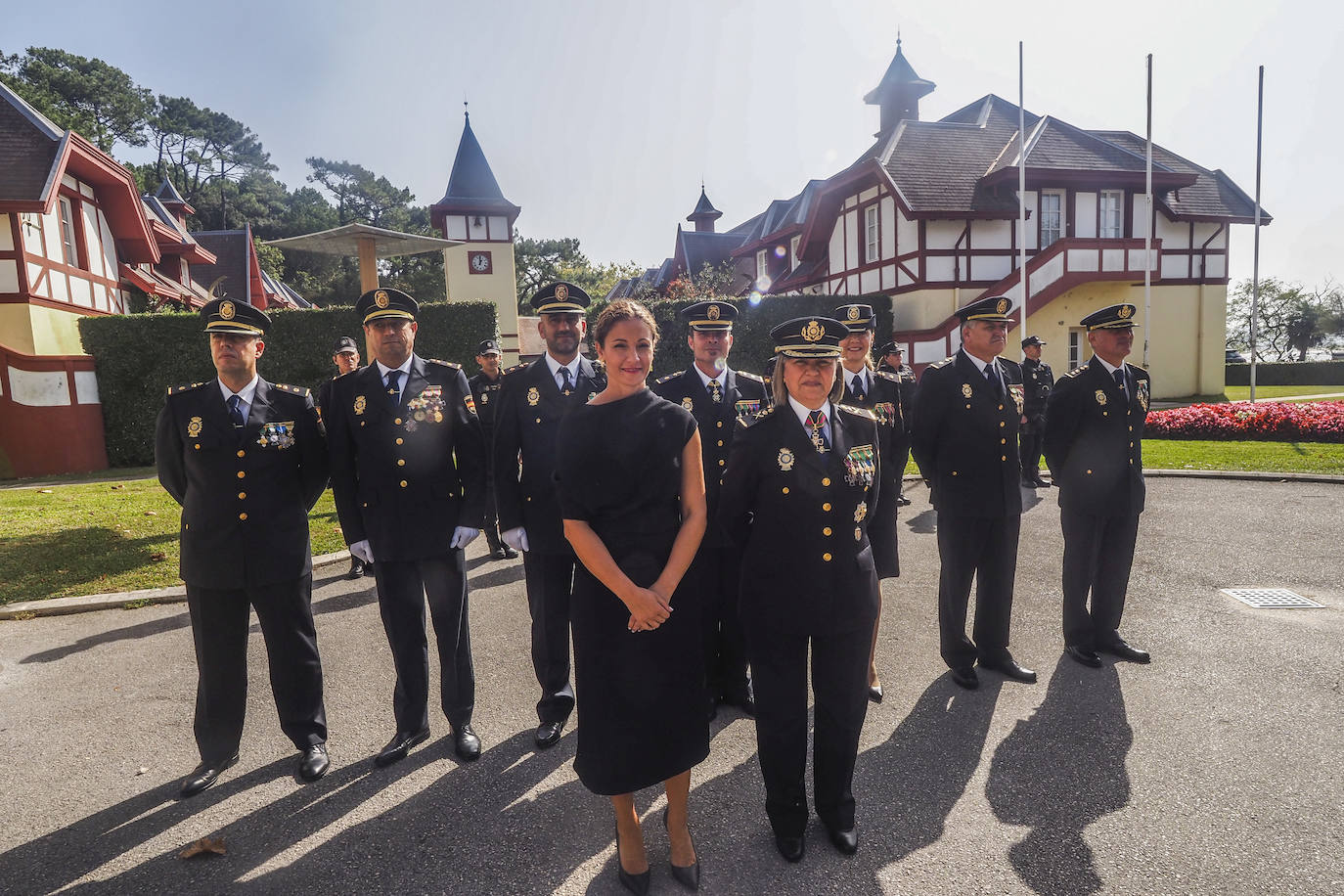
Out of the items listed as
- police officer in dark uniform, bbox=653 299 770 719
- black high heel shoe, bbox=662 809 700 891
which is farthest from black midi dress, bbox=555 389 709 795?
police officer in dark uniform, bbox=653 299 770 719

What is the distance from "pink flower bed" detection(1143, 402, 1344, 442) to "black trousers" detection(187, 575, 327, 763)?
53.1 ft

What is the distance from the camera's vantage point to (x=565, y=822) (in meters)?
3.49

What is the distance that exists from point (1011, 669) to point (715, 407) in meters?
2.61

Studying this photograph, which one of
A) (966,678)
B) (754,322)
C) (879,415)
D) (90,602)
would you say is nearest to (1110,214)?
(754,322)

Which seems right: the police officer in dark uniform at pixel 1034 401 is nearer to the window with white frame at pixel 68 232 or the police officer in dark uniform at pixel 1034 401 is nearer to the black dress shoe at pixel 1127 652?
the black dress shoe at pixel 1127 652

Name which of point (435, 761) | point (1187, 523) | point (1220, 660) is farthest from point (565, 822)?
point (1187, 523)

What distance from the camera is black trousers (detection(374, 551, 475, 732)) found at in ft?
14.0

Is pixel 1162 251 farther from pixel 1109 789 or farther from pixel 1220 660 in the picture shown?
pixel 1109 789

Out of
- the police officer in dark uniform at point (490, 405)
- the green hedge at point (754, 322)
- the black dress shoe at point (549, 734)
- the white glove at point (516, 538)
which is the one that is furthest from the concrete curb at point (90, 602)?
the green hedge at point (754, 322)

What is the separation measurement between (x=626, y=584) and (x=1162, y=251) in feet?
→ 96.1

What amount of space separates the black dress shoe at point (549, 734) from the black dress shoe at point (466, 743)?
33cm

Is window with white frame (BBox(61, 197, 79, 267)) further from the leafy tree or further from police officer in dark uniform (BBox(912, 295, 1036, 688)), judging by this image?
the leafy tree

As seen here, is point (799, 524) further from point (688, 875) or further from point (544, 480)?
point (544, 480)

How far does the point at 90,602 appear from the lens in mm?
6953
